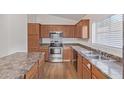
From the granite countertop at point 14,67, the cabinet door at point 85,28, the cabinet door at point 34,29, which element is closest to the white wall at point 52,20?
the cabinet door at point 34,29

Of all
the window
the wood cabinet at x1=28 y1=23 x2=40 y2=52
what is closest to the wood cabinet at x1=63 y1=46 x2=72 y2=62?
the wood cabinet at x1=28 y1=23 x2=40 y2=52

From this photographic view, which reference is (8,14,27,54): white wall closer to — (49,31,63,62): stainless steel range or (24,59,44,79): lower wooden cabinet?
(49,31,63,62): stainless steel range

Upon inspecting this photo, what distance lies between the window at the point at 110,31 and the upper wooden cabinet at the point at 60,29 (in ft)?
11.9

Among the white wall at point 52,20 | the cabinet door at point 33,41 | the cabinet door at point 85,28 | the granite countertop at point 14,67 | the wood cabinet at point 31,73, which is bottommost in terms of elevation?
→ the wood cabinet at point 31,73

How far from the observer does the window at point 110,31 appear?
3560mm

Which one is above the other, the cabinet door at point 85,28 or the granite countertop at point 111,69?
the cabinet door at point 85,28

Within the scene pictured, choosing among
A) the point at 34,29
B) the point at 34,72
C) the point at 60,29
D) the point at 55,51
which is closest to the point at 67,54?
the point at 55,51

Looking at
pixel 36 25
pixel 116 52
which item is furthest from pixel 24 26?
pixel 116 52

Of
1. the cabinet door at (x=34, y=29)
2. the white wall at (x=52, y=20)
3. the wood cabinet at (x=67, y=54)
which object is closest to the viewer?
the cabinet door at (x=34, y=29)

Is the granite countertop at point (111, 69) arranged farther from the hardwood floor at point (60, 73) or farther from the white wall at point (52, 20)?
the white wall at point (52, 20)

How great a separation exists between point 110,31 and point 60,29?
5.30 metres
